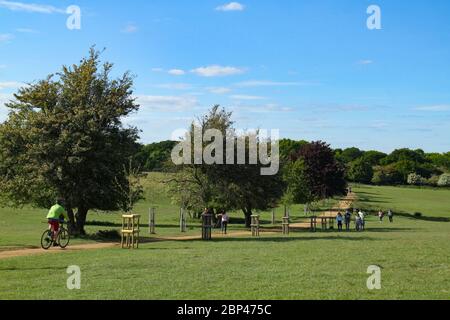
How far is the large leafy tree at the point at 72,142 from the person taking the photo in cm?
3023

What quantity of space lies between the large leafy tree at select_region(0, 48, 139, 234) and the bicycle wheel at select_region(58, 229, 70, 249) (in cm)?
503

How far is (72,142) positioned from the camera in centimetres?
3017

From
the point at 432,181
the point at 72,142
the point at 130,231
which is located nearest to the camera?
the point at 130,231

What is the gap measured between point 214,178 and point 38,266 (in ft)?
83.3

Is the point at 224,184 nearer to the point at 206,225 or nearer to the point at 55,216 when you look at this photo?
the point at 206,225

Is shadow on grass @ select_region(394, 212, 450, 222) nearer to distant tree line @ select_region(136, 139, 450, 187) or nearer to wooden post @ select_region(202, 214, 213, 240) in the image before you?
wooden post @ select_region(202, 214, 213, 240)

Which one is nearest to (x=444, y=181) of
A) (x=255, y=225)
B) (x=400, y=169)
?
(x=400, y=169)

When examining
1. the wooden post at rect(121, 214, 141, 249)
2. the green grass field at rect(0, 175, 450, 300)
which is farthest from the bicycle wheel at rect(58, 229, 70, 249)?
the green grass field at rect(0, 175, 450, 300)

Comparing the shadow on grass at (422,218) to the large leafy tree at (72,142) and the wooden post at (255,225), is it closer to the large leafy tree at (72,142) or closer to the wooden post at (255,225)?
the wooden post at (255,225)

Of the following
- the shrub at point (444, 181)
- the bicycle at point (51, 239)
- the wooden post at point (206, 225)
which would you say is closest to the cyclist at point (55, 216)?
the bicycle at point (51, 239)

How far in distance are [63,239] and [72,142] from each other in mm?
6550

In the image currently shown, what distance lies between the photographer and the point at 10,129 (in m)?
31.1
